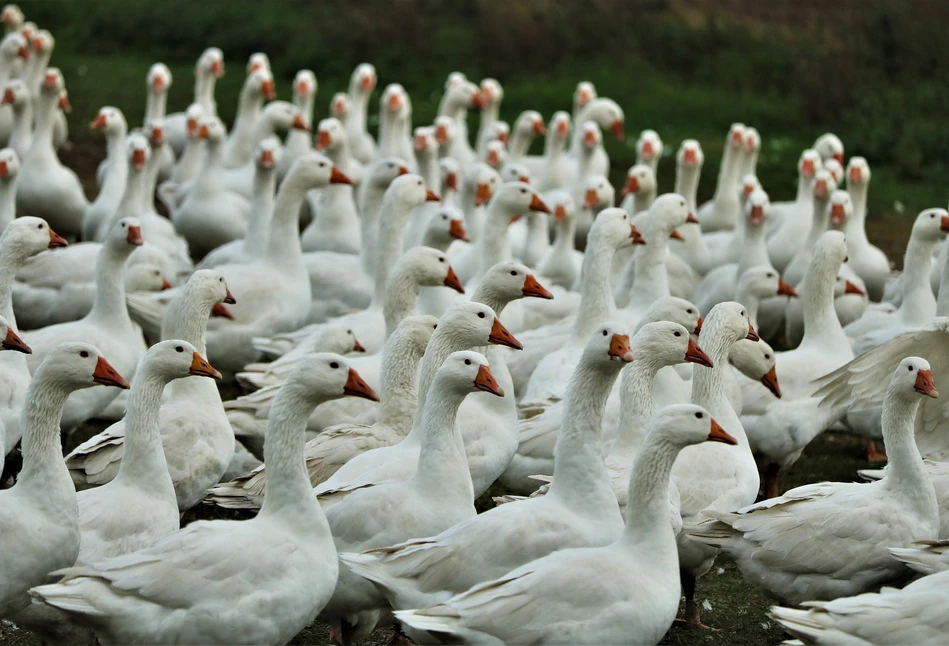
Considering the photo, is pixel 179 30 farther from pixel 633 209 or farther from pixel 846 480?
pixel 846 480

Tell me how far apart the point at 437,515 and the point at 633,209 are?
9193mm

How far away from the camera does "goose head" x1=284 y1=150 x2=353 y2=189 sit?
528 inches

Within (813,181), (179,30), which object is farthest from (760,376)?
(179,30)

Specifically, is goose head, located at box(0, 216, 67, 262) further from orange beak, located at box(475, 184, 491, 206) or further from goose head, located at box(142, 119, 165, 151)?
goose head, located at box(142, 119, 165, 151)

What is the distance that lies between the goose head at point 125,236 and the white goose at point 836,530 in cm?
501

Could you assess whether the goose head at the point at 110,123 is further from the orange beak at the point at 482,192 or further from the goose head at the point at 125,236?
the goose head at the point at 125,236

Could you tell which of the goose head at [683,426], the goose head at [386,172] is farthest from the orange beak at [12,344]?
the goose head at [386,172]

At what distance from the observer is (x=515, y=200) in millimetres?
12492

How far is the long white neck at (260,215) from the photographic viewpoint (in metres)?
13.6

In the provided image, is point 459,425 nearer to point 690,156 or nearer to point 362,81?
point 690,156

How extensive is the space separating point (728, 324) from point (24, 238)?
182 inches

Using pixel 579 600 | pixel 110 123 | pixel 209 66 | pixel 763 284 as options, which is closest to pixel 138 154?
pixel 110 123

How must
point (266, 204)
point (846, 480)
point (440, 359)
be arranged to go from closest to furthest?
1. point (440, 359)
2. point (846, 480)
3. point (266, 204)

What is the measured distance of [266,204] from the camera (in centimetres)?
1407
